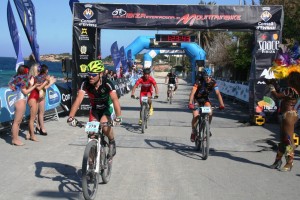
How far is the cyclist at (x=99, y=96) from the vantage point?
20.0ft

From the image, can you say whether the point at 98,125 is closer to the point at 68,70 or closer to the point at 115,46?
the point at 68,70

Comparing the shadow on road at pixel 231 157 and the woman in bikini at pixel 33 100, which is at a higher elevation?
the woman in bikini at pixel 33 100

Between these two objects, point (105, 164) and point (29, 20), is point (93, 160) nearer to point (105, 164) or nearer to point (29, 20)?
point (105, 164)

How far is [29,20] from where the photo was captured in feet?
40.8

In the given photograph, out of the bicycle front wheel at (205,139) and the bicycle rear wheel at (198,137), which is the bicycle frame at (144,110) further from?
the bicycle front wheel at (205,139)

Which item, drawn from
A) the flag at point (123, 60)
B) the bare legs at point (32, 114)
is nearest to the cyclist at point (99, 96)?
the bare legs at point (32, 114)

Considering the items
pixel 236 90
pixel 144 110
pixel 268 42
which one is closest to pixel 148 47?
pixel 236 90

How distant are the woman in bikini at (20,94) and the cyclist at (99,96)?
318 centimetres

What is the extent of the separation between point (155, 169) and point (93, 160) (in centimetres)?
203

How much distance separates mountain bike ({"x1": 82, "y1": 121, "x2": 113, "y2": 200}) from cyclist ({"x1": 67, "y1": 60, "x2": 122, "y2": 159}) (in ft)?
0.99

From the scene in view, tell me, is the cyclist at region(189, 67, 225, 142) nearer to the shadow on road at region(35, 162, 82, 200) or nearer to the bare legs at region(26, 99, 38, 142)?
the shadow on road at region(35, 162, 82, 200)

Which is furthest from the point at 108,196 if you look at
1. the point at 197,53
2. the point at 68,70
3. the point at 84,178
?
the point at 197,53

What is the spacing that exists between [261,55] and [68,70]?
6.91 metres

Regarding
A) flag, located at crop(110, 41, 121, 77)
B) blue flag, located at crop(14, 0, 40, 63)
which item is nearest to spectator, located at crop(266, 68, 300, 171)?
blue flag, located at crop(14, 0, 40, 63)
